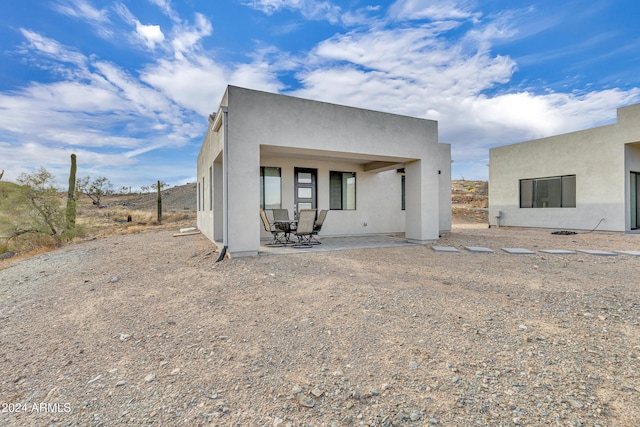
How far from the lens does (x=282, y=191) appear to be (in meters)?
9.65

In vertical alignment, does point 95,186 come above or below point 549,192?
above

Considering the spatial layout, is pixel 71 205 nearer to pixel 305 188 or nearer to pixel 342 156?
pixel 305 188

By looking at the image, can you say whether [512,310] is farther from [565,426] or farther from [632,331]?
[565,426]

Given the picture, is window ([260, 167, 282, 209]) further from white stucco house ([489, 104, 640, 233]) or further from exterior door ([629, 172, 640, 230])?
exterior door ([629, 172, 640, 230])

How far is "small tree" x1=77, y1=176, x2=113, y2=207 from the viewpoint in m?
25.4

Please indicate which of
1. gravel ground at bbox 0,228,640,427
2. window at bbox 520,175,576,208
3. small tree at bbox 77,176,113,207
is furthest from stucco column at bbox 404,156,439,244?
small tree at bbox 77,176,113,207

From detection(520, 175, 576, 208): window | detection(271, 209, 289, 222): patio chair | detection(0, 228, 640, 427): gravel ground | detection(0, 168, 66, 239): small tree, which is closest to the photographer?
detection(0, 228, 640, 427): gravel ground

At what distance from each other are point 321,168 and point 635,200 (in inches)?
513

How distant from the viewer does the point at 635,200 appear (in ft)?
38.2

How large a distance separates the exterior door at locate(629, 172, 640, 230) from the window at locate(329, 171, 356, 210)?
11038 millimetres

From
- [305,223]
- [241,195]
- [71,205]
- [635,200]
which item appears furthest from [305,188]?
[635,200]

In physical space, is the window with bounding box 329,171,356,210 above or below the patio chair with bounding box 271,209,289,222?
above

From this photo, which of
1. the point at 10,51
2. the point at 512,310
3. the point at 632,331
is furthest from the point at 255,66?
the point at 632,331

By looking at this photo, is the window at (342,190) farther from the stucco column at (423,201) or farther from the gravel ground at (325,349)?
the gravel ground at (325,349)
